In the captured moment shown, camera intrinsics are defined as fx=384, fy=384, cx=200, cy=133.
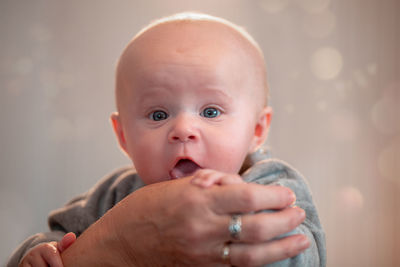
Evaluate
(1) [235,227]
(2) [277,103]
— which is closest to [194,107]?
(1) [235,227]

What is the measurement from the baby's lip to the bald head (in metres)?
0.24

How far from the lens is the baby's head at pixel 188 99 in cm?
101

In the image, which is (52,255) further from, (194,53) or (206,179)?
(194,53)

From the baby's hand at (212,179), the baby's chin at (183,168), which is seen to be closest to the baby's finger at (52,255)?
the baby's chin at (183,168)

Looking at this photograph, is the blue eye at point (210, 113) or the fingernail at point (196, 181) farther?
the blue eye at point (210, 113)

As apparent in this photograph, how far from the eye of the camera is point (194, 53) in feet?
3.46

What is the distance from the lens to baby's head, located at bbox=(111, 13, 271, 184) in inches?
39.9

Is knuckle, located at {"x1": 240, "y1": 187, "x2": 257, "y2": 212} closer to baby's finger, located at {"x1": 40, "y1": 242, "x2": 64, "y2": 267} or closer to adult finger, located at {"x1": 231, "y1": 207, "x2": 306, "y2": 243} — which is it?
adult finger, located at {"x1": 231, "y1": 207, "x2": 306, "y2": 243}

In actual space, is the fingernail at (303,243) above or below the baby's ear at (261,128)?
below

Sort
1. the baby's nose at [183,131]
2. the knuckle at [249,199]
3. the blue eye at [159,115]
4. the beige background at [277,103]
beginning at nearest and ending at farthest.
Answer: the knuckle at [249,199] → the baby's nose at [183,131] → the blue eye at [159,115] → the beige background at [277,103]

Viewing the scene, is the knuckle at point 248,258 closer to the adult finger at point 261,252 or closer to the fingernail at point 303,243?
the adult finger at point 261,252

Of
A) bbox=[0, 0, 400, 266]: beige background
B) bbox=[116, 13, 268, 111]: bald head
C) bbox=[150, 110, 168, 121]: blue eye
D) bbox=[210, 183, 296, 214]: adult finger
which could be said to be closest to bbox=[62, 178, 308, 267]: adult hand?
bbox=[210, 183, 296, 214]: adult finger

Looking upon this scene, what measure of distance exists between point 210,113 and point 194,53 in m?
0.17

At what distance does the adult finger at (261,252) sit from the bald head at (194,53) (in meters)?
0.48
